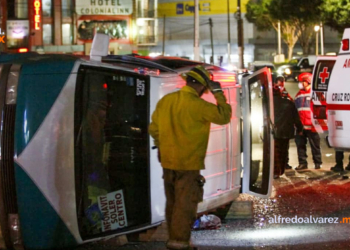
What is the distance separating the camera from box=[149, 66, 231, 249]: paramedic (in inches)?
221

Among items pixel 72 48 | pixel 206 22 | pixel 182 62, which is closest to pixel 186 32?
pixel 206 22

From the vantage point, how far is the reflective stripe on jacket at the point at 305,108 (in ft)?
37.5

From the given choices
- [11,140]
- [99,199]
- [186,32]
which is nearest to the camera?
[11,140]

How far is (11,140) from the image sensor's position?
17.4 ft

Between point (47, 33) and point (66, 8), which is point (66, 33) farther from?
point (66, 8)

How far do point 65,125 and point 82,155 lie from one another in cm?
32

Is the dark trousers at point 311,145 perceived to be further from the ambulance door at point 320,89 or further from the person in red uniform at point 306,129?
the ambulance door at point 320,89

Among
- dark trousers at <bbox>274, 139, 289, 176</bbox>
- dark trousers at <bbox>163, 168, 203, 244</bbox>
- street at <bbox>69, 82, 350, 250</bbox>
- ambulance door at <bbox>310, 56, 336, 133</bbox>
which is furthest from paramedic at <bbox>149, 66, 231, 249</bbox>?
ambulance door at <bbox>310, 56, 336, 133</bbox>

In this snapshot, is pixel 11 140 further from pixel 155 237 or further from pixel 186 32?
pixel 186 32

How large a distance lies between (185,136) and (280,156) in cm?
539

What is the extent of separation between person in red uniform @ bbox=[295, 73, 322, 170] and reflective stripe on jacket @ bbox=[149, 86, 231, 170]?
20.0 ft

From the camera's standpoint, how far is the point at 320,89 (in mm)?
11172

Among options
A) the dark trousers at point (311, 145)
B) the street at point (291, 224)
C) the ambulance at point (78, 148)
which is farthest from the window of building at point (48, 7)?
the ambulance at point (78, 148)

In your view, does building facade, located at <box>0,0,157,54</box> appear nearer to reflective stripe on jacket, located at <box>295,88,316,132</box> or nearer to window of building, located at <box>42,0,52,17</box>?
window of building, located at <box>42,0,52,17</box>
